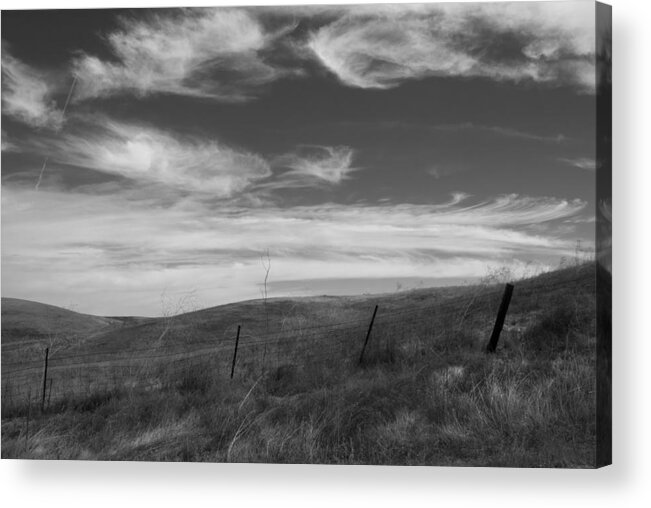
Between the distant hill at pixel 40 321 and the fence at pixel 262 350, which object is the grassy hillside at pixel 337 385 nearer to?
the fence at pixel 262 350

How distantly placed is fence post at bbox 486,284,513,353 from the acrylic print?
2 cm

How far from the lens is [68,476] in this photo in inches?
377

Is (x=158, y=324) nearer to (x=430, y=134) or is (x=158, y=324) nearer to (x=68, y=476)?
(x=68, y=476)

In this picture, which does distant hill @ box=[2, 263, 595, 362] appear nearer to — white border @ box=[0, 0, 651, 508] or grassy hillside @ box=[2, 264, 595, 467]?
grassy hillside @ box=[2, 264, 595, 467]

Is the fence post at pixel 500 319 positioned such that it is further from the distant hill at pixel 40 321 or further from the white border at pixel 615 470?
the distant hill at pixel 40 321

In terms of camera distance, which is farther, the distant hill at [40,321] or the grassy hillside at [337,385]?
the distant hill at [40,321]

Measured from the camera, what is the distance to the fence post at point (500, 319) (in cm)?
925

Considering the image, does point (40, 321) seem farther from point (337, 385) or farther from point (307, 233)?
point (337, 385)

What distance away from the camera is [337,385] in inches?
372

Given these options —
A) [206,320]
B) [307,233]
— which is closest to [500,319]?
[307,233]

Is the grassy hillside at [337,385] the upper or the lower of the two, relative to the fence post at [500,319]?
lower

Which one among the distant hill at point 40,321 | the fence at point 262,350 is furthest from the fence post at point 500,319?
the distant hill at point 40,321

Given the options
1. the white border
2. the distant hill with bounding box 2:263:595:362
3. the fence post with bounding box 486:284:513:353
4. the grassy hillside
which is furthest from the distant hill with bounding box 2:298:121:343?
the fence post with bounding box 486:284:513:353

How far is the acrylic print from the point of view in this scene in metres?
A: 8.96
